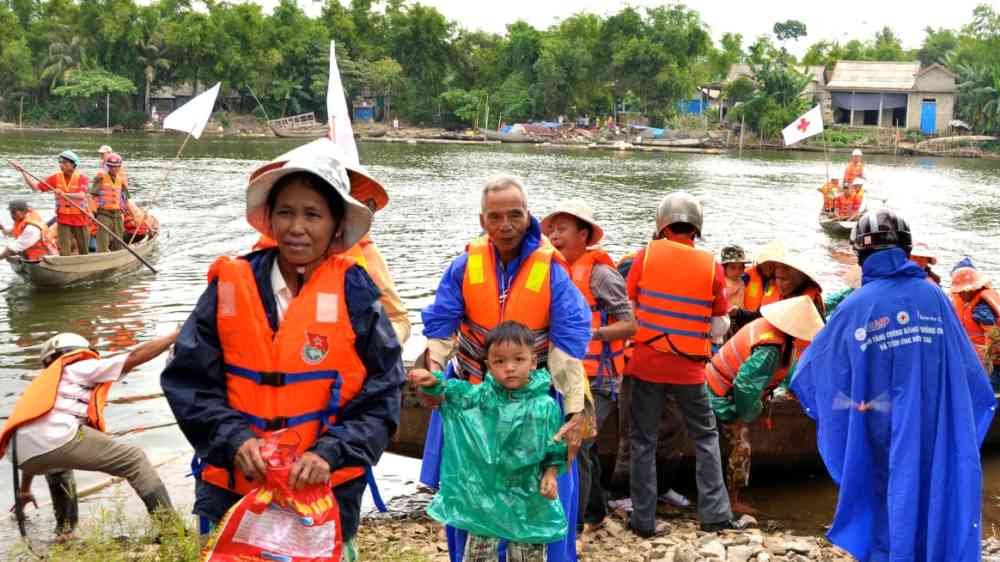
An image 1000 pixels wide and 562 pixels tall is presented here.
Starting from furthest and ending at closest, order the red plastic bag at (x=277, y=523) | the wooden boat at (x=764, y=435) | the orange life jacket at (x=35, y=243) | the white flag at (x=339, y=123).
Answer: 1. the orange life jacket at (x=35, y=243)
2. the white flag at (x=339, y=123)
3. the wooden boat at (x=764, y=435)
4. the red plastic bag at (x=277, y=523)

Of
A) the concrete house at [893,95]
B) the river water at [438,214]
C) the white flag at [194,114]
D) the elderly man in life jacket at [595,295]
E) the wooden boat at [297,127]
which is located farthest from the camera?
the concrete house at [893,95]

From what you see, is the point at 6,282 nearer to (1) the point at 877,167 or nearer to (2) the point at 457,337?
(2) the point at 457,337

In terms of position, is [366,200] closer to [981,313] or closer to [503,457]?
[503,457]

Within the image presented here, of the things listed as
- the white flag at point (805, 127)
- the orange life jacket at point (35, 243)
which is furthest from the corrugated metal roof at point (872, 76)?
the orange life jacket at point (35, 243)

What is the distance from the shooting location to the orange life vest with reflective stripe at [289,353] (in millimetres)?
2750

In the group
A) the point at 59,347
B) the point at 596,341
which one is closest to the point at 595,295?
the point at 596,341

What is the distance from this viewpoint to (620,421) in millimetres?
6246

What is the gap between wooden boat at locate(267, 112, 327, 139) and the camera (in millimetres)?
61562

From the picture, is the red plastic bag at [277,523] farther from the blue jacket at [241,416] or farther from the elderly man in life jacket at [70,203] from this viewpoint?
the elderly man in life jacket at [70,203]

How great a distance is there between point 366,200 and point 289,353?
1.20 metres

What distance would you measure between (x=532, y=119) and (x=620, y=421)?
221 feet

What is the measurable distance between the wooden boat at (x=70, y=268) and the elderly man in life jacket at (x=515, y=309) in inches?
454

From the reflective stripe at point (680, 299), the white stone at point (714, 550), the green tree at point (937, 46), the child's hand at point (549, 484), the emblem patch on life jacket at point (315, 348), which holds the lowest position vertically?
the white stone at point (714, 550)

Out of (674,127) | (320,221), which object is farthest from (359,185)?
(674,127)
